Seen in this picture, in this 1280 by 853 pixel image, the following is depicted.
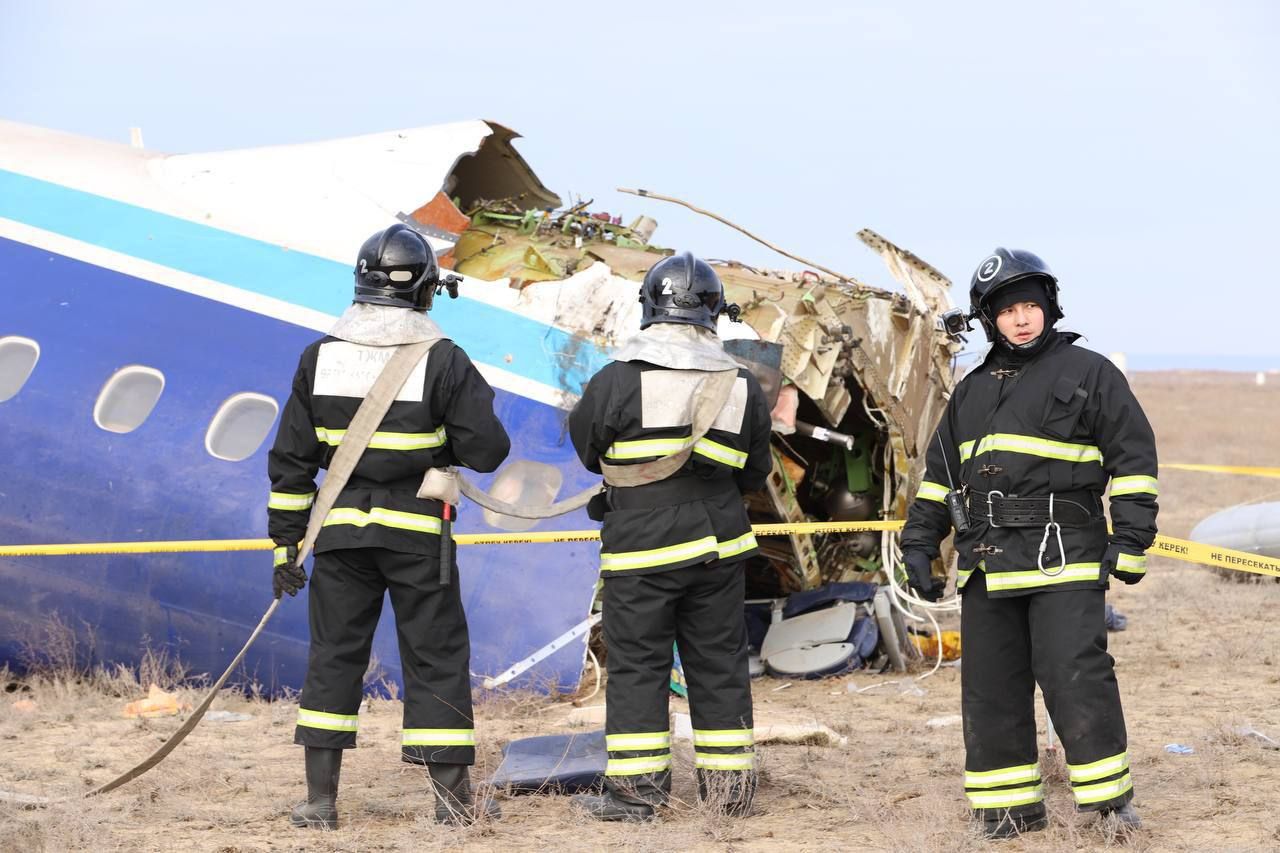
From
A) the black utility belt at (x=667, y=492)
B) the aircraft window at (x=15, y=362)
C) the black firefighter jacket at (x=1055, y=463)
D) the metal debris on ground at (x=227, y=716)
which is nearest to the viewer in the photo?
the black firefighter jacket at (x=1055, y=463)

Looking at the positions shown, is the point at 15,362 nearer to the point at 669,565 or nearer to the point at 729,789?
the point at 669,565

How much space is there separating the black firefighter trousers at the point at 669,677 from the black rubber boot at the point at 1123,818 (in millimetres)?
1448

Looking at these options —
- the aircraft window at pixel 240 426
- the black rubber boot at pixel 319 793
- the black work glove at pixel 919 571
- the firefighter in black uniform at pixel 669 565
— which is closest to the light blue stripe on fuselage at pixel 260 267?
the aircraft window at pixel 240 426

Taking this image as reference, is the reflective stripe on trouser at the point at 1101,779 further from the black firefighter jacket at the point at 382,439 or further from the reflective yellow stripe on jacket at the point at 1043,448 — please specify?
A: the black firefighter jacket at the point at 382,439

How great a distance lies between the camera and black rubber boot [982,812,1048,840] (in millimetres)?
5809

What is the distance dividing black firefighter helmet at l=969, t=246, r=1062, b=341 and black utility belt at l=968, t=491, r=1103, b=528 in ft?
2.25

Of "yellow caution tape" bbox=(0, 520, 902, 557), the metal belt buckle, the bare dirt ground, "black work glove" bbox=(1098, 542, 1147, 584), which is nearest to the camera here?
"black work glove" bbox=(1098, 542, 1147, 584)

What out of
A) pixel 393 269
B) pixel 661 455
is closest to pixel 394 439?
pixel 393 269

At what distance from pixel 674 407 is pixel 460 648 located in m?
1.32

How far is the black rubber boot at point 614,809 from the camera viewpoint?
20.5 ft

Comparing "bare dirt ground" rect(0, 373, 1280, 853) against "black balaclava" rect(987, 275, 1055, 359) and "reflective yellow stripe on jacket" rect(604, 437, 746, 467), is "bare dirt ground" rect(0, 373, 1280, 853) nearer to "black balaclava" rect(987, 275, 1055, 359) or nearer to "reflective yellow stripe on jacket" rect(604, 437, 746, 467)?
"reflective yellow stripe on jacket" rect(604, 437, 746, 467)

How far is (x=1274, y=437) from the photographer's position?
4075 centimetres

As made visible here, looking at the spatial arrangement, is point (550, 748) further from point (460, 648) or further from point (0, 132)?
point (0, 132)

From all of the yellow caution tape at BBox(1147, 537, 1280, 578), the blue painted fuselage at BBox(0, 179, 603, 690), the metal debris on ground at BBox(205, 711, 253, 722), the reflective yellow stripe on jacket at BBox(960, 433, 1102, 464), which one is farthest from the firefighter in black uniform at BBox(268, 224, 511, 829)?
the yellow caution tape at BBox(1147, 537, 1280, 578)
